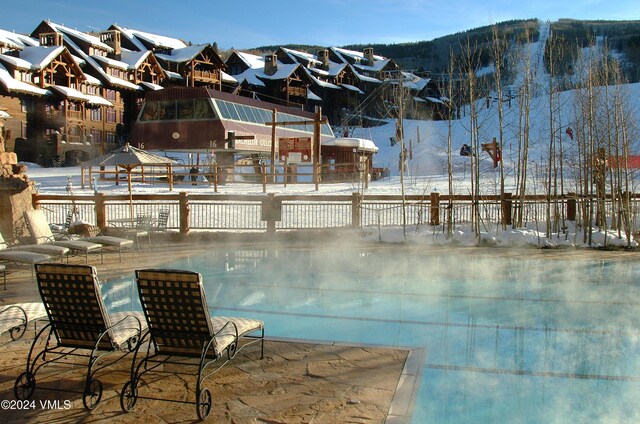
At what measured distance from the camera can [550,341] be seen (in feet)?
21.6

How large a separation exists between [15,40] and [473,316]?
163 feet

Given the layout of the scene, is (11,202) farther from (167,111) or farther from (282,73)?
(282,73)

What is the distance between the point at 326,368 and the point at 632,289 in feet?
21.2

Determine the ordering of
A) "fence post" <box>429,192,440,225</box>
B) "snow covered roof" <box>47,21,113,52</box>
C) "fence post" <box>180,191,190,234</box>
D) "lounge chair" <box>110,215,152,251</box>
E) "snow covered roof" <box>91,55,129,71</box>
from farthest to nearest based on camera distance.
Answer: "snow covered roof" <box>47,21,113,52</box> → "snow covered roof" <box>91,55,129,71</box> → "fence post" <box>429,192,440,225</box> → "fence post" <box>180,191,190,234</box> → "lounge chair" <box>110,215,152,251</box>

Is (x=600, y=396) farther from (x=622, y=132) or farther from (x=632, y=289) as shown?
(x=622, y=132)

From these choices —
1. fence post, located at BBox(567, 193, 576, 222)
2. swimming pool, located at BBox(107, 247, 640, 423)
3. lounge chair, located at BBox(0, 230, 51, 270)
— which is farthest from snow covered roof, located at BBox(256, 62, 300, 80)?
lounge chair, located at BBox(0, 230, 51, 270)

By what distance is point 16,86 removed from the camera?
40.3 meters

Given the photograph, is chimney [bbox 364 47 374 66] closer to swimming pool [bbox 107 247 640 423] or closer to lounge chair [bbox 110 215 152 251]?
lounge chair [bbox 110 215 152 251]

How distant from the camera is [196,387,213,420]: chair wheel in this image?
14.3 ft

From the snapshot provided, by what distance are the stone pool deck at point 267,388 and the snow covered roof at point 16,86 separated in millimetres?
38913

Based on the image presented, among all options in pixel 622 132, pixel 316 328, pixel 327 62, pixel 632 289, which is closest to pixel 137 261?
pixel 316 328

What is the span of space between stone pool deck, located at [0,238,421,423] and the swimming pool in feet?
1.14

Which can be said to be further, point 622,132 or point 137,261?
point 622,132

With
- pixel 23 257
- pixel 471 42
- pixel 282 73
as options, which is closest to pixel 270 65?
pixel 282 73
